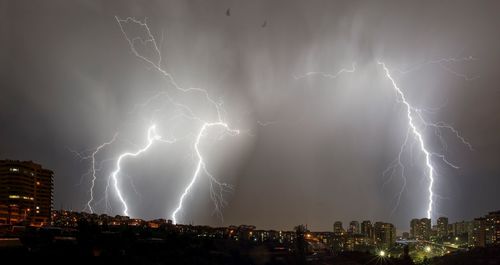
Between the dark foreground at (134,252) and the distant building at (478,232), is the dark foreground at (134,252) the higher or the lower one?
the higher one

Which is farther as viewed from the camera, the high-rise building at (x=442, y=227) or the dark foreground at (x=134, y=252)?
the high-rise building at (x=442, y=227)

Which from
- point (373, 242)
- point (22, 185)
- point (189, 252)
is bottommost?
point (373, 242)

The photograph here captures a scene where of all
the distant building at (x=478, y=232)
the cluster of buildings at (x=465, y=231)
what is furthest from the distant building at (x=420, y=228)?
the distant building at (x=478, y=232)

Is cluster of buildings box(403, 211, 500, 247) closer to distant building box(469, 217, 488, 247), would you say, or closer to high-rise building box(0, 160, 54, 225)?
distant building box(469, 217, 488, 247)

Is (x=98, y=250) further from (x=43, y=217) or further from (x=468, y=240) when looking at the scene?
(x=468, y=240)

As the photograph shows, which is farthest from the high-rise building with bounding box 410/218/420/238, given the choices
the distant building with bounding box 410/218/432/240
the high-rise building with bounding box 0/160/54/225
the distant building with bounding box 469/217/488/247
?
the high-rise building with bounding box 0/160/54/225

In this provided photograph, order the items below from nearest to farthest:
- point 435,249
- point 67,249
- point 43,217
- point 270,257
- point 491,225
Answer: point 67,249
point 270,257
point 435,249
point 43,217
point 491,225

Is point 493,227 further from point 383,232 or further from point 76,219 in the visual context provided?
point 76,219

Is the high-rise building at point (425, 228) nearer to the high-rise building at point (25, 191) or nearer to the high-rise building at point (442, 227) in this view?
the high-rise building at point (442, 227)

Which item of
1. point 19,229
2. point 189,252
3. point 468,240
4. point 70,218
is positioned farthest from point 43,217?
point 468,240
